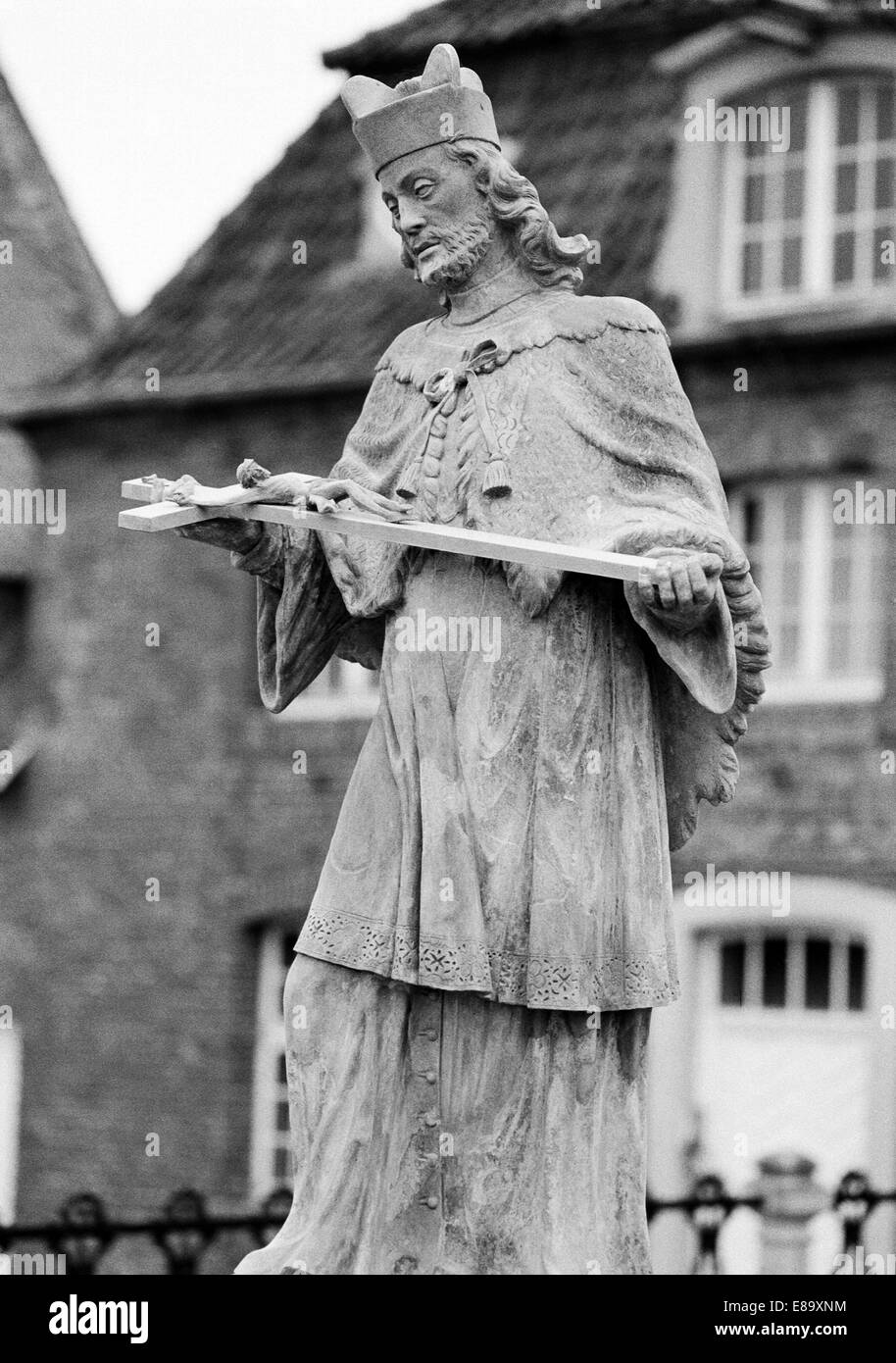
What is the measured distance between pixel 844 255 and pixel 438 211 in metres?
15.3

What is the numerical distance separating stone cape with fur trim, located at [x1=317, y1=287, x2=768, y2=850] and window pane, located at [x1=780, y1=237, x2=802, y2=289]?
50.2ft

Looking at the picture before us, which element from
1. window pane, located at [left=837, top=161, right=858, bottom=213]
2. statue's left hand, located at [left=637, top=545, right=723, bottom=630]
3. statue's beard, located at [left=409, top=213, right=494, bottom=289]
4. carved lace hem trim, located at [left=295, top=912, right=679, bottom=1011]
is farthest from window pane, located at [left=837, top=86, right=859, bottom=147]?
carved lace hem trim, located at [left=295, top=912, right=679, bottom=1011]

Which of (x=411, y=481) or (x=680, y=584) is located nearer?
(x=680, y=584)

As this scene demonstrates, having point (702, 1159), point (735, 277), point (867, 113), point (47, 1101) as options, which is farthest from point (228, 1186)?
point (867, 113)

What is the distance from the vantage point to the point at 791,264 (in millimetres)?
21547

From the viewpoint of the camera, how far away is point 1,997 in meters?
23.9

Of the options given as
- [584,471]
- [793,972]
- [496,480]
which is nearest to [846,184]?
[793,972]

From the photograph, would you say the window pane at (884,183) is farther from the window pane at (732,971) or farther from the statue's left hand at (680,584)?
the statue's left hand at (680,584)

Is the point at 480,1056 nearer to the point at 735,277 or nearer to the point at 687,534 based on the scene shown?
the point at 687,534

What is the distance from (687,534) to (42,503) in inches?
764

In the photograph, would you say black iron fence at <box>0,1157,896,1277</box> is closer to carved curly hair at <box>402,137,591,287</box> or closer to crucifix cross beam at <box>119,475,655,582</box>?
crucifix cross beam at <box>119,475,655,582</box>

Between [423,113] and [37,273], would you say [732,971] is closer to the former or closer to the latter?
[37,273]

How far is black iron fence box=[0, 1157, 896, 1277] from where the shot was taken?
984cm

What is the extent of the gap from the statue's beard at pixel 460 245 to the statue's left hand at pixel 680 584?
2.59 feet
